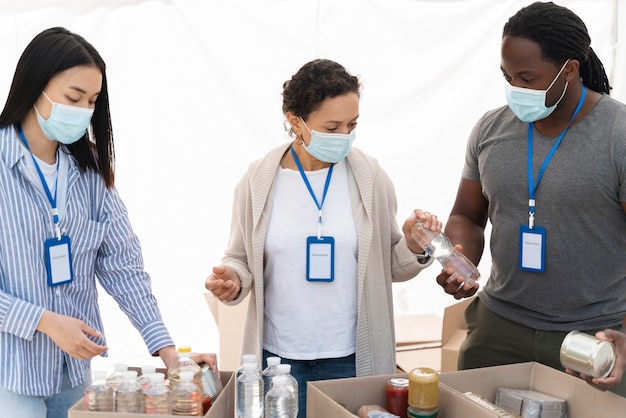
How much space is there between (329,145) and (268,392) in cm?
77

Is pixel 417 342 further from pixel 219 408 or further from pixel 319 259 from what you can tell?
pixel 219 408

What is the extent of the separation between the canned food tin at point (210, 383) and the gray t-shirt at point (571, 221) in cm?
88

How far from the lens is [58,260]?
1648mm

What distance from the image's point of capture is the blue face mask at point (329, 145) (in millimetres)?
1962

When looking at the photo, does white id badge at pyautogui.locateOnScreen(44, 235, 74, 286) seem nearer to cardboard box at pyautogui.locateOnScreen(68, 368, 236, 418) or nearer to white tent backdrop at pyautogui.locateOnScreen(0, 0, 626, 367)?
cardboard box at pyautogui.locateOnScreen(68, 368, 236, 418)

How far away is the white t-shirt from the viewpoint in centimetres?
195

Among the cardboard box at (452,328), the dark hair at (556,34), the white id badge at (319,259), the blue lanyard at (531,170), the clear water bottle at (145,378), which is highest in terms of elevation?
the dark hair at (556,34)

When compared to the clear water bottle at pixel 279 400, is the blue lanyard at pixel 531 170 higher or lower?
higher

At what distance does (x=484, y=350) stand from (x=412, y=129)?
1797 millimetres

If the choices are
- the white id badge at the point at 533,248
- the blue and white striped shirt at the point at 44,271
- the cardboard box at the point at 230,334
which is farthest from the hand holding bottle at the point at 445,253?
the cardboard box at the point at 230,334

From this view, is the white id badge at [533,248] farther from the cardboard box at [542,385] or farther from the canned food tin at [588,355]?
the canned food tin at [588,355]

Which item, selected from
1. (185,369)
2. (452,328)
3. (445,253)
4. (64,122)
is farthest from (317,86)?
(452,328)

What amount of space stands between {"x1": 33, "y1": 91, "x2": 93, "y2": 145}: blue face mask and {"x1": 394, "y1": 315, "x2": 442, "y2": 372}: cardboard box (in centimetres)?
173

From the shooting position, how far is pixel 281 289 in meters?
1.98
